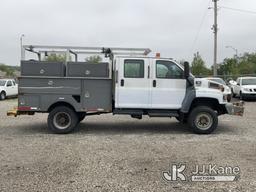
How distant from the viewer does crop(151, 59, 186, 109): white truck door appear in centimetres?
1095

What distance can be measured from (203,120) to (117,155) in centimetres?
388

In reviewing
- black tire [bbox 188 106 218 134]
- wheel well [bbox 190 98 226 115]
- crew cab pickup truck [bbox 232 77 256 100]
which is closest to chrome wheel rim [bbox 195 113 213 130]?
black tire [bbox 188 106 218 134]

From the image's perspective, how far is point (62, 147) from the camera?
8.97 m

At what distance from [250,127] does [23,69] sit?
725cm

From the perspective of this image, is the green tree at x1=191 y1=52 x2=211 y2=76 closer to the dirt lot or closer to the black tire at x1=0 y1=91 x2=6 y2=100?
the black tire at x1=0 y1=91 x2=6 y2=100

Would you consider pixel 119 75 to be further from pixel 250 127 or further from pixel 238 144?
pixel 250 127

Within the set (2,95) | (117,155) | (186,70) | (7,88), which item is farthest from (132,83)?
(7,88)

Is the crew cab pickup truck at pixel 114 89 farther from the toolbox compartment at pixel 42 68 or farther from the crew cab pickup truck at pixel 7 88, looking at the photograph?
the crew cab pickup truck at pixel 7 88

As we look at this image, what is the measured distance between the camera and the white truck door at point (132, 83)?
10867 mm

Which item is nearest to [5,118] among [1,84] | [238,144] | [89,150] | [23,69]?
[23,69]

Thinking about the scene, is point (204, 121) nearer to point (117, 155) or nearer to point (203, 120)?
point (203, 120)

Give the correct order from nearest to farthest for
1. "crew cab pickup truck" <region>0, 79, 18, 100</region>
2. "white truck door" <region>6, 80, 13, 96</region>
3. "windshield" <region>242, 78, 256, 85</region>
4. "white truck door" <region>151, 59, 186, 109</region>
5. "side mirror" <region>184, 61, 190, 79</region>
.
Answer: "side mirror" <region>184, 61, 190, 79</region> < "white truck door" <region>151, 59, 186, 109</region> < "windshield" <region>242, 78, 256, 85</region> < "crew cab pickup truck" <region>0, 79, 18, 100</region> < "white truck door" <region>6, 80, 13, 96</region>

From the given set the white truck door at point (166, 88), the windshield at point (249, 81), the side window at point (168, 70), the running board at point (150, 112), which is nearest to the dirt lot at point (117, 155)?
the running board at point (150, 112)

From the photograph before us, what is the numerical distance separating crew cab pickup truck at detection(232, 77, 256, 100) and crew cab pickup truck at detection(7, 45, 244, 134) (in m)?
14.3
